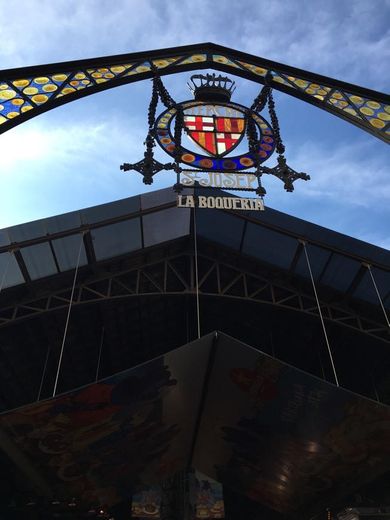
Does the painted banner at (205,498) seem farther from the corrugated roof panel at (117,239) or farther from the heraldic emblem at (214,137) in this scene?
the heraldic emblem at (214,137)

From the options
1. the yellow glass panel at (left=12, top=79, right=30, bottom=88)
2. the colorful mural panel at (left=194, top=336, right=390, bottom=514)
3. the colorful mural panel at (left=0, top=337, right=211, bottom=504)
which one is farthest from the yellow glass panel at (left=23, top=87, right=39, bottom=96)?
the colorful mural panel at (left=194, top=336, right=390, bottom=514)

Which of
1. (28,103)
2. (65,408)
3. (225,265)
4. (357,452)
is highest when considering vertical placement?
(225,265)

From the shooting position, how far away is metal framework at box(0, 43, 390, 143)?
6355mm

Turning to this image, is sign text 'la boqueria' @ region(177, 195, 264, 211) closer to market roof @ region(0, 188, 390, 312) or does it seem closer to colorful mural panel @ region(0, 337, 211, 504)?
colorful mural panel @ region(0, 337, 211, 504)

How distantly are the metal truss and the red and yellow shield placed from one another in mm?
7512

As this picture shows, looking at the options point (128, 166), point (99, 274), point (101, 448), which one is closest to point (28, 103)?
point (128, 166)

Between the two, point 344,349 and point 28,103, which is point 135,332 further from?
point 28,103

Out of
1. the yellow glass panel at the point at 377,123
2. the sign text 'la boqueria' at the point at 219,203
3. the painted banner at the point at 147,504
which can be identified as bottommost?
the painted banner at the point at 147,504

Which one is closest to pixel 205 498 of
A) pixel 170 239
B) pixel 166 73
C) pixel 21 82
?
pixel 170 239

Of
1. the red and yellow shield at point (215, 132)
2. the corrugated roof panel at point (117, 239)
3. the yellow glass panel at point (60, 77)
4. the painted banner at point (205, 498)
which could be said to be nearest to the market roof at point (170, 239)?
the corrugated roof panel at point (117, 239)

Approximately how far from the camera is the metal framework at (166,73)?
6.36 meters

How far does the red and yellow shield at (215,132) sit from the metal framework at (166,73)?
1133 mm

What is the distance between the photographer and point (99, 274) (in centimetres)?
1516

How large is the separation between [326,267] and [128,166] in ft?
34.3
